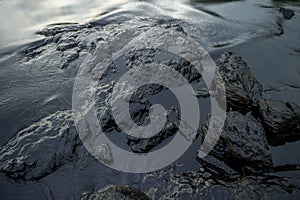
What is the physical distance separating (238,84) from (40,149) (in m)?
1.98

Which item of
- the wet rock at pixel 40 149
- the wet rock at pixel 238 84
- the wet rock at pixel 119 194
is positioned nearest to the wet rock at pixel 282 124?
the wet rock at pixel 238 84

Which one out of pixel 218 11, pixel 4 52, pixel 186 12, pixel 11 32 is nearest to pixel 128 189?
pixel 4 52

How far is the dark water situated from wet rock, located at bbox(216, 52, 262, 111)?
233 millimetres

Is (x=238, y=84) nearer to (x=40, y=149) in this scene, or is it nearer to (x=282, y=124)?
(x=282, y=124)

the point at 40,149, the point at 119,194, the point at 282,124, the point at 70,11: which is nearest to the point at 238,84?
the point at 282,124

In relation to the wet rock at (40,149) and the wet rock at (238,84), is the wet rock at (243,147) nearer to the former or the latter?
the wet rock at (238,84)

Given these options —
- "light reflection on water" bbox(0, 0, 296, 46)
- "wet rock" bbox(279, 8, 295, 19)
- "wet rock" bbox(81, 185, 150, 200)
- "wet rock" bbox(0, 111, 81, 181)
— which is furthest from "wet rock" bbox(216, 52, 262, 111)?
"wet rock" bbox(279, 8, 295, 19)

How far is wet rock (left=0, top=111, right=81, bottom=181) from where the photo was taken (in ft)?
7.73

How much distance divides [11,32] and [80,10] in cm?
135

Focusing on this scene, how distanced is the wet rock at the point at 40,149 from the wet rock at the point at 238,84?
5.08 feet

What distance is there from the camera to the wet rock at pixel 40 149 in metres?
2.36

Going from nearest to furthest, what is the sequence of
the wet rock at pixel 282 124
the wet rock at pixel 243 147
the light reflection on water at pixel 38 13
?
the wet rock at pixel 243 147 → the wet rock at pixel 282 124 → the light reflection on water at pixel 38 13

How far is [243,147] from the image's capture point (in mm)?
2367

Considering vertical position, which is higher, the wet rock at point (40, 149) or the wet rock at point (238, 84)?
the wet rock at point (238, 84)
